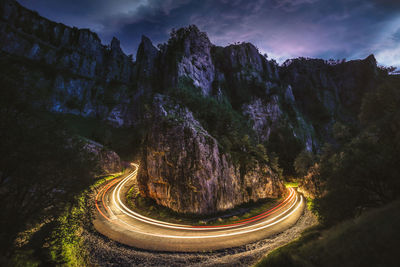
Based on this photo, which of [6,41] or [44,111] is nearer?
[44,111]

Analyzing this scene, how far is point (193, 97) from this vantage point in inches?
1695

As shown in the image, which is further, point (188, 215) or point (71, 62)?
point (71, 62)

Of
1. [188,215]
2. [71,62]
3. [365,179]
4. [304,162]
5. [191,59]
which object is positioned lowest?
[188,215]

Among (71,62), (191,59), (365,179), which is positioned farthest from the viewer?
(71,62)

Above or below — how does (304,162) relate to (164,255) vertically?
above

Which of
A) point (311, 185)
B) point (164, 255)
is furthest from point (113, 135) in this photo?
point (311, 185)

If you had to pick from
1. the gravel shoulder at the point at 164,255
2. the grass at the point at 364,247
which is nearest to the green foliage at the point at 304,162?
the gravel shoulder at the point at 164,255

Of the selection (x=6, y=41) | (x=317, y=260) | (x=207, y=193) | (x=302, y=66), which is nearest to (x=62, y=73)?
(x=6, y=41)

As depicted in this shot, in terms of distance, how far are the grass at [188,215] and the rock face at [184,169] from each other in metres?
0.92

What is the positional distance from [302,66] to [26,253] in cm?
14457

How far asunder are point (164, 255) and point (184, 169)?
41.5 ft

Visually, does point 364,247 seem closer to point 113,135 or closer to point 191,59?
point 191,59

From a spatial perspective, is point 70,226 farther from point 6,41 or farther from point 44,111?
point 6,41

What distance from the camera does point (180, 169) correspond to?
26.3 metres
